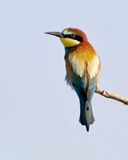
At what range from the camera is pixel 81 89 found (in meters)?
3.32

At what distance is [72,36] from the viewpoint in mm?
3482

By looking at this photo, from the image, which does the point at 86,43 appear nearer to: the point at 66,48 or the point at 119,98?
the point at 66,48

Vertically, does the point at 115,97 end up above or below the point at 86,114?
above

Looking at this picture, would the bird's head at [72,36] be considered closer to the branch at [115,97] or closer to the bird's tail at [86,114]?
the bird's tail at [86,114]

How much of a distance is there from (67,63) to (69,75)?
0.34 ft

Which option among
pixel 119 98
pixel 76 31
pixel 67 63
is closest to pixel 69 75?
pixel 67 63

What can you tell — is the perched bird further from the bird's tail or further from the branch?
the branch

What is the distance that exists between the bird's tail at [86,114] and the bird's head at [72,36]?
532 mm

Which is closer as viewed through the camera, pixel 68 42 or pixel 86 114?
pixel 86 114

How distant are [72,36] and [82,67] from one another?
266 mm

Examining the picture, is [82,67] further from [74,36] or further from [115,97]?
[115,97]

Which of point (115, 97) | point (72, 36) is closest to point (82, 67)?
point (72, 36)

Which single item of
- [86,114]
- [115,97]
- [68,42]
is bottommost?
[86,114]

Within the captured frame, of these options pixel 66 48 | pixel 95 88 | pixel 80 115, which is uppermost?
pixel 66 48
